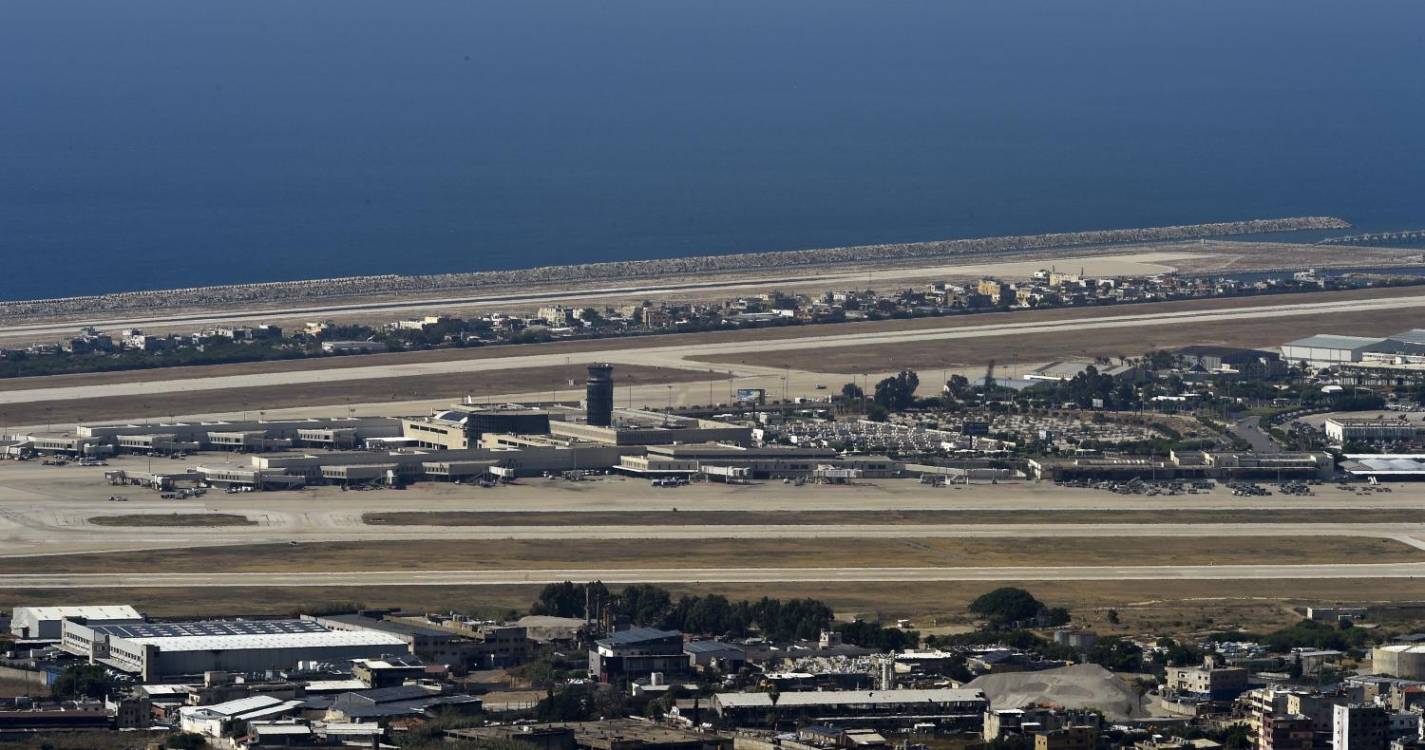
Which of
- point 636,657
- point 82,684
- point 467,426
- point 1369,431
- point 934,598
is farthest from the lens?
point 1369,431

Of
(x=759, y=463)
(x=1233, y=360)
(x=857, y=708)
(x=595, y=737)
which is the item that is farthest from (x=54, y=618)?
(x=1233, y=360)

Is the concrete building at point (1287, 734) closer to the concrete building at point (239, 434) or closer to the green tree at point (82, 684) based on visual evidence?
the green tree at point (82, 684)

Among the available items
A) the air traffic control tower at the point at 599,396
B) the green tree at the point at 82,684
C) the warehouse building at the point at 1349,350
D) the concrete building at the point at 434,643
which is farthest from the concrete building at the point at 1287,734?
the warehouse building at the point at 1349,350

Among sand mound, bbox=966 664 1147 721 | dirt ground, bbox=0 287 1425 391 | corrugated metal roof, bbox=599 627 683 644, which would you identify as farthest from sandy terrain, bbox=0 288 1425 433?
sand mound, bbox=966 664 1147 721

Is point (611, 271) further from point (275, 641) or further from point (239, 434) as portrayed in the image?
point (275, 641)

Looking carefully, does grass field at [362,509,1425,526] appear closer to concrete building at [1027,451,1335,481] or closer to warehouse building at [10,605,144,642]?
concrete building at [1027,451,1335,481]

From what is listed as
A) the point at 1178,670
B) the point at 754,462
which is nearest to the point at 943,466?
the point at 754,462

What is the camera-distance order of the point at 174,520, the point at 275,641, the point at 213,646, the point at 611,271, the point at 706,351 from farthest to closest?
the point at 611,271
the point at 706,351
the point at 174,520
the point at 275,641
the point at 213,646

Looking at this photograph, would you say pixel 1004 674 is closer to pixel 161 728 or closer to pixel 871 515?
pixel 161 728
